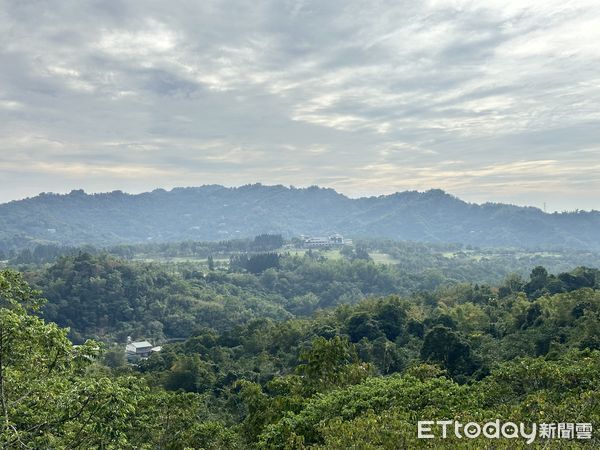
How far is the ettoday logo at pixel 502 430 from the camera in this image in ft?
34.4

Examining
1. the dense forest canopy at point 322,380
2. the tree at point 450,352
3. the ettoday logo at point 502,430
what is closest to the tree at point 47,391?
the dense forest canopy at point 322,380

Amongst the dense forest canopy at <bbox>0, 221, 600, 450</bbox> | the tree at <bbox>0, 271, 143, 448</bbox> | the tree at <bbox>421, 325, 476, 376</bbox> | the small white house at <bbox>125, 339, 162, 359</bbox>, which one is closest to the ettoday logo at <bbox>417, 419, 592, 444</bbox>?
the dense forest canopy at <bbox>0, 221, 600, 450</bbox>

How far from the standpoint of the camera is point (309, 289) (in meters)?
132

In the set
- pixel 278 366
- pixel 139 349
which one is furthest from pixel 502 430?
pixel 139 349

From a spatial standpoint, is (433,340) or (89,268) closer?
(433,340)

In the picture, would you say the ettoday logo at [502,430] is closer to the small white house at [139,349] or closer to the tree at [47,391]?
the tree at [47,391]

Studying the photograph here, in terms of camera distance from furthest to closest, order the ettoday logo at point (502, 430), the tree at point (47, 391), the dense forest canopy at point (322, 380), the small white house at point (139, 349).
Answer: the small white house at point (139, 349)
the dense forest canopy at point (322, 380)
the ettoday logo at point (502, 430)
the tree at point (47, 391)

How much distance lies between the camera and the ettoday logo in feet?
34.4

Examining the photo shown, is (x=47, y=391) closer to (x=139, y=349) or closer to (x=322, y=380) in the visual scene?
(x=322, y=380)

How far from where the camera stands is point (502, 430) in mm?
10961

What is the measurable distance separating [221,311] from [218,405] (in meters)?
60.2

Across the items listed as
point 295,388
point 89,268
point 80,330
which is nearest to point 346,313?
point 295,388

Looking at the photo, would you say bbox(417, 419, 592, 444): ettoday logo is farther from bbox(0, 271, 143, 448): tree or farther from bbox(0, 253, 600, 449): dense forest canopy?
bbox(0, 271, 143, 448): tree

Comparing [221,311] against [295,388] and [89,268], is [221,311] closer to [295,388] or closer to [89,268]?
[89,268]
